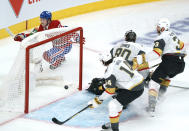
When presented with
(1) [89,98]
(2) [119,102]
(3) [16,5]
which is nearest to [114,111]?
(2) [119,102]

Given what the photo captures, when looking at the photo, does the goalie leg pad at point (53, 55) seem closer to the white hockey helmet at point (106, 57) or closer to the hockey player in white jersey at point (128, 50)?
the hockey player in white jersey at point (128, 50)

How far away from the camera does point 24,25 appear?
25.1ft

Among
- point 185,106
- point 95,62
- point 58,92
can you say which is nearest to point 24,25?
point 95,62

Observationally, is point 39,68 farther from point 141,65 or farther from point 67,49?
point 141,65

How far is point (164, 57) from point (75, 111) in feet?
3.69

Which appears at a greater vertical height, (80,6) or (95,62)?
(80,6)

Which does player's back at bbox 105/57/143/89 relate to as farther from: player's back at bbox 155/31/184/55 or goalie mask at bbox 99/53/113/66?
player's back at bbox 155/31/184/55

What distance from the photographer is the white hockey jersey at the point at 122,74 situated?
445cm

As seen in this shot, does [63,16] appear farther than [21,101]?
Yes

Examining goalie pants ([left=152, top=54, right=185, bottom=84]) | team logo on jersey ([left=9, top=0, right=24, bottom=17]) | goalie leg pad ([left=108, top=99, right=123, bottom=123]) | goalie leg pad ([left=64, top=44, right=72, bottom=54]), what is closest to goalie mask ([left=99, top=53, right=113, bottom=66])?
goalie leg pad ([left=108, top=99, right=123, bottom=123])

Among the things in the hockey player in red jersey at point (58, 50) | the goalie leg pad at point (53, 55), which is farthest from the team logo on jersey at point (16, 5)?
the goalie leg pad at point (53, 55)

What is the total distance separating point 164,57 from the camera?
5.23 metres

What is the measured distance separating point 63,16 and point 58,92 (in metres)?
2.96

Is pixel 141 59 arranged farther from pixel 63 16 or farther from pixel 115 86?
pixel 63 16
